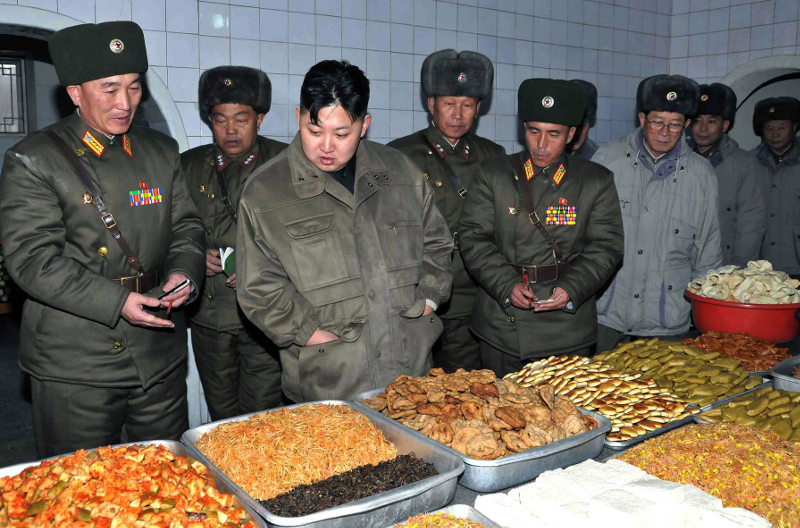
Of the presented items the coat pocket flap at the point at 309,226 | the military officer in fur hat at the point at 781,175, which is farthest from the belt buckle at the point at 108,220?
the military officer in fur hat at the point at 781,175

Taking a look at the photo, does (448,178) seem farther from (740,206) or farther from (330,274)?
(740,206)

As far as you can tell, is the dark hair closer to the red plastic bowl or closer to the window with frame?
the red plastic bowl

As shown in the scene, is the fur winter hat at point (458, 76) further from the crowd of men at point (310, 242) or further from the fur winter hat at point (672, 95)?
the fur winter hat at point (672, 95)

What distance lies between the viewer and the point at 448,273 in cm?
268

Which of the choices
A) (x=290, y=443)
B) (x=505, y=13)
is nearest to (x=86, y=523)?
(x=290, y=443)

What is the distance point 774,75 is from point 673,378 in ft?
18.0

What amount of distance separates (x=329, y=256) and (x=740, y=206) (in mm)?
3673

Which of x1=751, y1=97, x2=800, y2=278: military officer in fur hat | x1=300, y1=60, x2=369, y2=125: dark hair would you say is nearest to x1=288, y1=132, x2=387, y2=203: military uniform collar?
x1=300, y1=60, x2=369, y2=125: dark hair

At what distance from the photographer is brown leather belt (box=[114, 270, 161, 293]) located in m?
2.51

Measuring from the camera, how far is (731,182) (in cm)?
484

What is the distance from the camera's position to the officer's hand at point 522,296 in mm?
2939

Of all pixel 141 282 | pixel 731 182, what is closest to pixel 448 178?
pixel 141 282

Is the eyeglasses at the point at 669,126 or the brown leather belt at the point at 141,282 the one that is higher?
the eyeglasses at the point at 669,126

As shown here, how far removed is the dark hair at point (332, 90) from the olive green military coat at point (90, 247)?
804 millimetres
